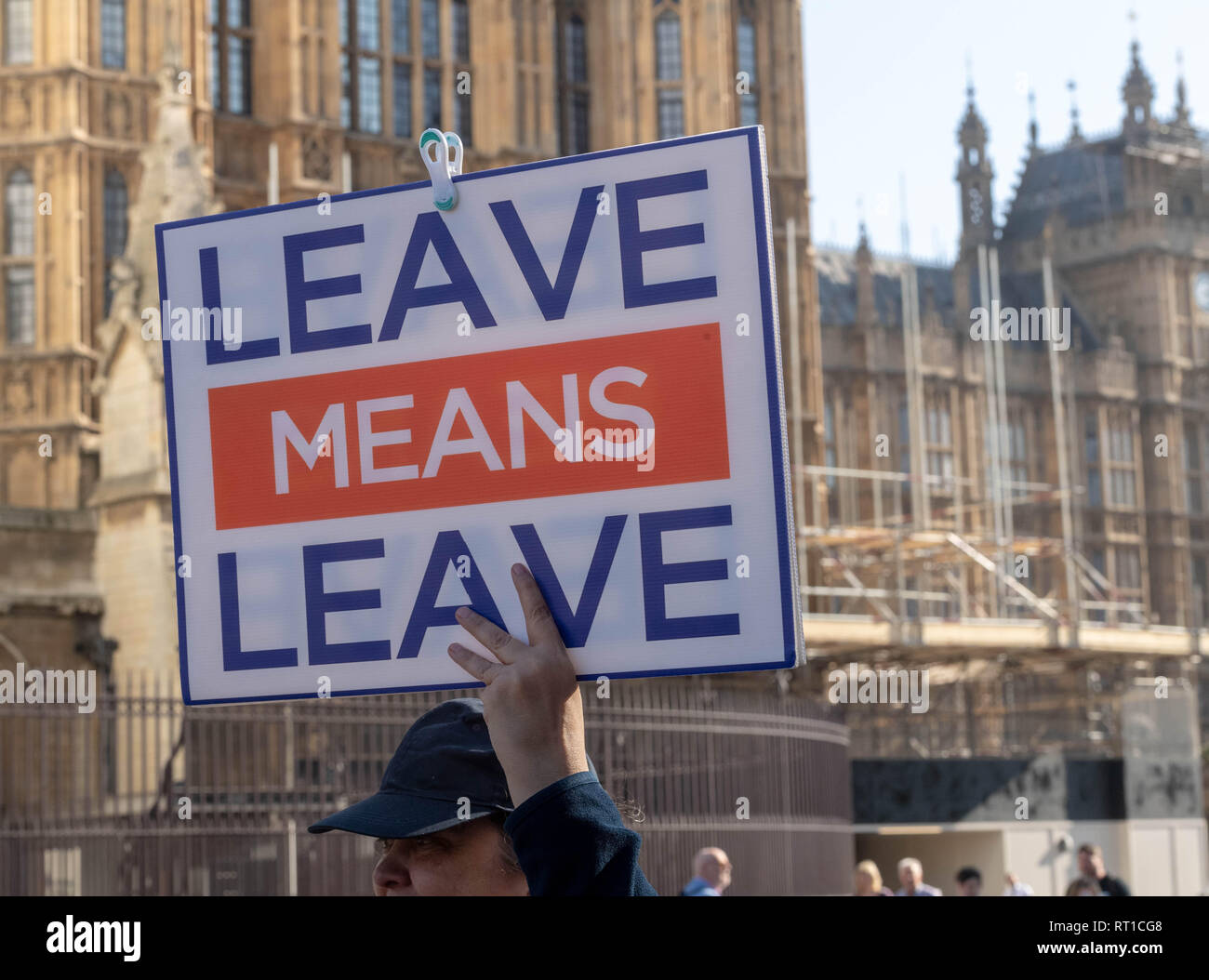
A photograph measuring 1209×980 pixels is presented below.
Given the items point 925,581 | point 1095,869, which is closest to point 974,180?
point 925,581

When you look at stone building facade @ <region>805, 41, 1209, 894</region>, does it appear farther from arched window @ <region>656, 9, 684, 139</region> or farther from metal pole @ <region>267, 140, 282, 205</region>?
metal pole @ <region>267, 140, 282, 205</region>

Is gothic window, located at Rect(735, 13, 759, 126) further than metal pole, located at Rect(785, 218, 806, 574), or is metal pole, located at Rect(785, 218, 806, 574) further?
gothic window, located at Rect(735, 13, 759, 126)

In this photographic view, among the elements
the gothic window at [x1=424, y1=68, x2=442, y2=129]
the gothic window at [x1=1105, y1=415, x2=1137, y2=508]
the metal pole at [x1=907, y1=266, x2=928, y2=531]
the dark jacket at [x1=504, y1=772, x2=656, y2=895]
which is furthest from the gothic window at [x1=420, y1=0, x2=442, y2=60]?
the gothic window at [x1=1105, y1=415, x2=1137, y2=508]

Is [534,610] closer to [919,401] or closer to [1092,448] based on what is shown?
[919,401]

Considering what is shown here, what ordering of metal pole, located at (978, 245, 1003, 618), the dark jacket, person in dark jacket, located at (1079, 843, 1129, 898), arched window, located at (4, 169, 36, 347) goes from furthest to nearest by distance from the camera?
1. metal pole, located at (978, 245, 1003, 618)
2. arched window, located at (4, 169, 36, 347)
3. person in dark jacket, located at (1079, 843, 1129, 898)
4. the dark jacket

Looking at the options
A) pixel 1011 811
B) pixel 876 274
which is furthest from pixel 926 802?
pixel 876 274

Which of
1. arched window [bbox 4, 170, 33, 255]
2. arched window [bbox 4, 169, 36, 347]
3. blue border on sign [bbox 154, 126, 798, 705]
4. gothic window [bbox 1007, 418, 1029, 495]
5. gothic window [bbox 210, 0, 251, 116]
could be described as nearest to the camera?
blue border on sign [bbox 154, 126, 798, 705]

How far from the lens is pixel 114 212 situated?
21.1 meters

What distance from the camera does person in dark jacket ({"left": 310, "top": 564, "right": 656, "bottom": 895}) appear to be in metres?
1.53

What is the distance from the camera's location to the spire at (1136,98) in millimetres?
46594

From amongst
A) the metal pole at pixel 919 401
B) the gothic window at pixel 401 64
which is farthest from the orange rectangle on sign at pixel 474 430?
the metal pole at pixel 919 401
